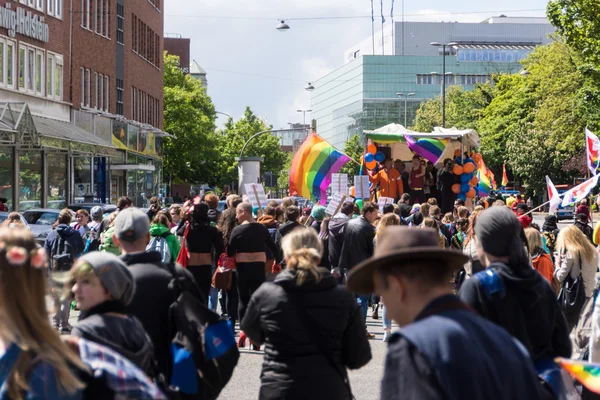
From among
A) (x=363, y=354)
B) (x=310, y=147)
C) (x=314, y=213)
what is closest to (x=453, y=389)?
(x=363, y=354)

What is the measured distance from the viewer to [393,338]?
10.3ft

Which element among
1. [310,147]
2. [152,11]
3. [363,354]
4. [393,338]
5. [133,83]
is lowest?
[363,354]

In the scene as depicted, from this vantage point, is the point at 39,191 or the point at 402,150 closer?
the point at 402,150

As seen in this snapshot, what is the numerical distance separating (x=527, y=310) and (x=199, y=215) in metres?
7.47

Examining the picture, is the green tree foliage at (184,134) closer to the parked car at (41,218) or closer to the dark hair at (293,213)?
the parked car at (41,218)

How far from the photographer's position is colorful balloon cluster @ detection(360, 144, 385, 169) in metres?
22.6

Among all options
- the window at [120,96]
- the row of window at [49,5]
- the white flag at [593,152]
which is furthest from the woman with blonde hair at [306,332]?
the window at [120,96]

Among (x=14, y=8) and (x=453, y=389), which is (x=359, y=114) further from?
(x=453, y=389)

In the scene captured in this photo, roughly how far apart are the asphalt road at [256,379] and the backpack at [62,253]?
3063mm

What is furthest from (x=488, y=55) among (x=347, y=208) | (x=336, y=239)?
(x=336, y=239)

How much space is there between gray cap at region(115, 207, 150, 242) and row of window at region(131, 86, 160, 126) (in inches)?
1852

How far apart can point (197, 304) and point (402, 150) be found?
18.7m

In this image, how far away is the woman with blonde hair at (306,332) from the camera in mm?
5812

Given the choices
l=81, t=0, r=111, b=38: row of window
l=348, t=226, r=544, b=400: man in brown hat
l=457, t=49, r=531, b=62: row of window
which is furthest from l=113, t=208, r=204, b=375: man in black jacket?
l=457, t=49, r=531, b=62: row of window
